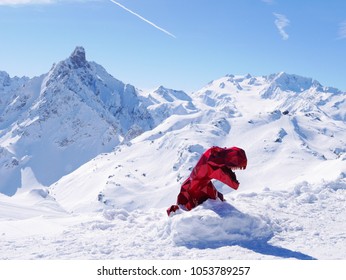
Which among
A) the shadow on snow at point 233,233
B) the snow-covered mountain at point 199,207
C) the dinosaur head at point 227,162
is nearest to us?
the shadow on snow at point 233,233

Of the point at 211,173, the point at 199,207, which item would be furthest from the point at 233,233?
the point at 211,173

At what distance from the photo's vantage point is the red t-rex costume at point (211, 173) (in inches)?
411

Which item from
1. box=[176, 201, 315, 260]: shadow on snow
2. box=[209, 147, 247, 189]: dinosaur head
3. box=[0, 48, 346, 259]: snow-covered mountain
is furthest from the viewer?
box=[209, 147, 247, 189]: dinosaur head

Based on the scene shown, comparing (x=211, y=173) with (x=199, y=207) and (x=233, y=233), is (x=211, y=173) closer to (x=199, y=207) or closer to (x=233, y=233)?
(x=199, y=207)

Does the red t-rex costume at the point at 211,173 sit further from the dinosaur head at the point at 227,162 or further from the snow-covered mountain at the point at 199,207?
the snow-covered mountain at the point at 199,207

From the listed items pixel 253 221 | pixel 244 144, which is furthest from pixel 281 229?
pixel 244 144

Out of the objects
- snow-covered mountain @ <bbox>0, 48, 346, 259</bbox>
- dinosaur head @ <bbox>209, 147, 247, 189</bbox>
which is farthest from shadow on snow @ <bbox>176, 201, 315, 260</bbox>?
dinosaur head @ <bbox>209, 147, 247, 189</bbox>

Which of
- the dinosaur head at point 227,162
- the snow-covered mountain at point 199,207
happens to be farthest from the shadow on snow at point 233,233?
the dinosaur head at point 227,162

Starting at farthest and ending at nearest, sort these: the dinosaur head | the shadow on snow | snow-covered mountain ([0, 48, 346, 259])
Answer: the dinosaur head, snow-covered mountain ([0, 48, 346, 259]), the shadow on snow

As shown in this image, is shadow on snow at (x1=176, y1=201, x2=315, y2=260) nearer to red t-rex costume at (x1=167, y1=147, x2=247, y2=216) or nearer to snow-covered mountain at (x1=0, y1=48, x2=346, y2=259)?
snow-covered mountain at (x1=0, y1=48, x2=346, y2=259)

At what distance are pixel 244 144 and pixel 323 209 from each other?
3656 inches

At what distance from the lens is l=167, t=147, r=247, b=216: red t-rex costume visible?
10.4m

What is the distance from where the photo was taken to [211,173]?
10656 millimetres

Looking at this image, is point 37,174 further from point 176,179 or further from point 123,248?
point 123,248
